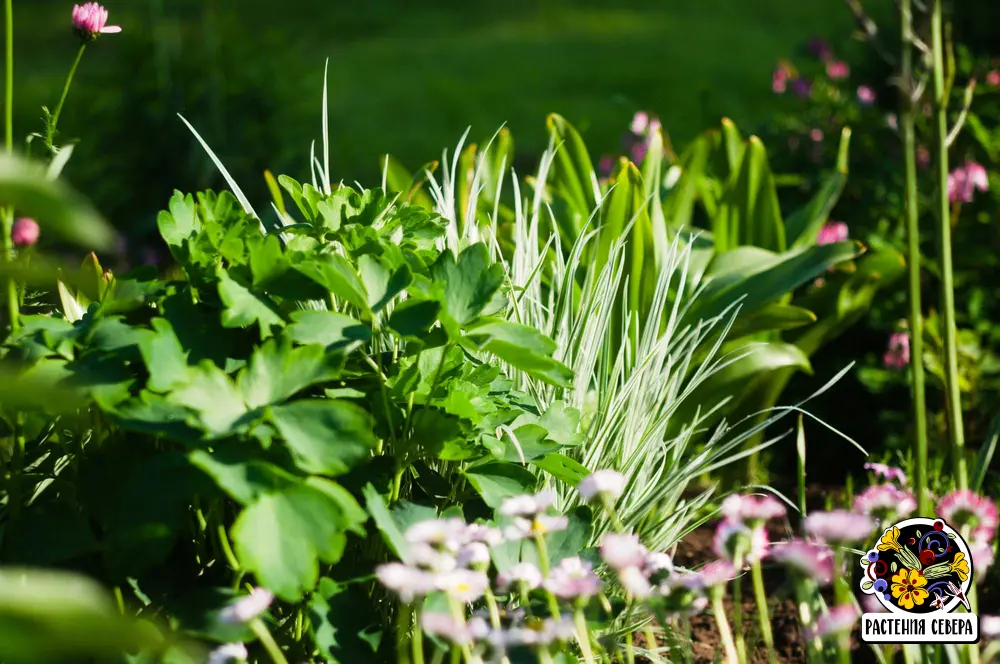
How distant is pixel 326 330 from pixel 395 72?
24.5 ft

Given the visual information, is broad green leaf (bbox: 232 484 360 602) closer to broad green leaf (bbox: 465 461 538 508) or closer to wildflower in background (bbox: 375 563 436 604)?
wildflower in background (bbox: 375 563 436 604)

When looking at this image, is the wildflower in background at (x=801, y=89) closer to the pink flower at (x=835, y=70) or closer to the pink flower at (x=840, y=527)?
the pink flower at (x=835, y=70)

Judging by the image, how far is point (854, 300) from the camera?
7.62 feet

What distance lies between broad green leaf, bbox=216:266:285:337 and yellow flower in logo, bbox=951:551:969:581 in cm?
90

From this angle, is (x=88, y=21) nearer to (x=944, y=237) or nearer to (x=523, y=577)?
(x=523, y=577)

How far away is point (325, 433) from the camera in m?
1.06

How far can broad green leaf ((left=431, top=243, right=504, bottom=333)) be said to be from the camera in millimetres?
1216

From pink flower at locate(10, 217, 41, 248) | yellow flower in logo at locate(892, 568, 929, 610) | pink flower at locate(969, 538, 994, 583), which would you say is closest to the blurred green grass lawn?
pink flower at locate(10, 217, 41, 248)

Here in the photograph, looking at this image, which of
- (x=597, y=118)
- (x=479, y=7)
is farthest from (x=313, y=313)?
(x=479, y=7)

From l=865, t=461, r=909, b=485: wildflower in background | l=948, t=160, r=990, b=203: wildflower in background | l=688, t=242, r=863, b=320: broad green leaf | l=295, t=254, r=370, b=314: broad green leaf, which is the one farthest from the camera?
l=948, t=160, r=990, b=203: wildflower in background

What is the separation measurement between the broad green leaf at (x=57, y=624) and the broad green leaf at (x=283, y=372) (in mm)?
434

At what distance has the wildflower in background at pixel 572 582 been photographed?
99 cm

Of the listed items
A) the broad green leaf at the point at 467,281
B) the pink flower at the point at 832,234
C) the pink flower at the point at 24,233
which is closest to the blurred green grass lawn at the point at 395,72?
the pink flower at the point at 832,234

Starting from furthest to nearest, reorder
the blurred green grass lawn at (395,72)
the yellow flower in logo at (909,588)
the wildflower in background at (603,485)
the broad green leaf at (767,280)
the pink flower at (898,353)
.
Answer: the blurred green grass lawn at (395,72) < the pink flower at (898,353) < the broad green leaf at (767,280) < the yellow flower in logo at (909,588) < the wildflower in background at (603,485)
